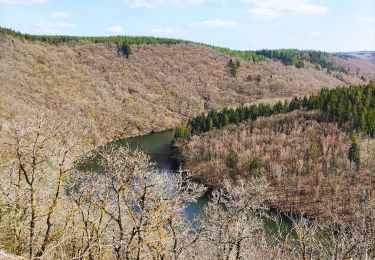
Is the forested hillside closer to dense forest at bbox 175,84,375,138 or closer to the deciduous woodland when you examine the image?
dense forest at bbox 175,84,375,138

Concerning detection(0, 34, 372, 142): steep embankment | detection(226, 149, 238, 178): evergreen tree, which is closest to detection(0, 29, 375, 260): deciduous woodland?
detection(226, 149, 238, 178): evergreen tree

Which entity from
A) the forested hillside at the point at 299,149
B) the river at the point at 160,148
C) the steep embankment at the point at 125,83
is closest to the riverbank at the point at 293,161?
the forested hillside at the point at 299,149

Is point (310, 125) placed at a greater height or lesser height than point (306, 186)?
greater

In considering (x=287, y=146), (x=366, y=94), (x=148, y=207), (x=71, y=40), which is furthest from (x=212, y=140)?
(x=71, y=40)

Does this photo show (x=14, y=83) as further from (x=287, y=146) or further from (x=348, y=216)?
(x=348, y=216)

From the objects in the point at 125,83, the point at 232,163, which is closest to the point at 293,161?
the point at 232,163

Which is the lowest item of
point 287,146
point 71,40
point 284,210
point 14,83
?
point 284,210

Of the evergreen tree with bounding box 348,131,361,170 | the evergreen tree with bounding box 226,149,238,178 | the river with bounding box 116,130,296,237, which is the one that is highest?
the evergreen tree with bounding box 348,131,361,170
